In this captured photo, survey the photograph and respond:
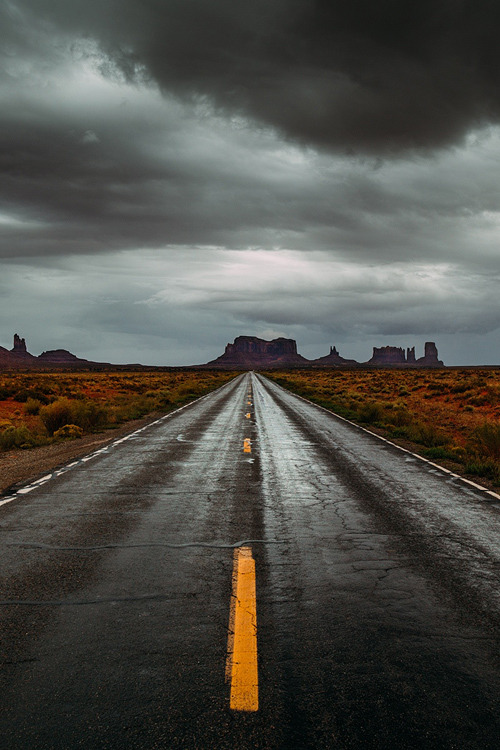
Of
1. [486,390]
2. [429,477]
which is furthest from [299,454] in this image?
[486,390]

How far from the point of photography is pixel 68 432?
17.2 m

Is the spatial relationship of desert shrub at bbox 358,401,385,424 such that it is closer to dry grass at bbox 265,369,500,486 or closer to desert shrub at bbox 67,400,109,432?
dry grass at bbox 265,369,500,486

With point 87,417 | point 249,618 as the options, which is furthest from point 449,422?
point 249,618

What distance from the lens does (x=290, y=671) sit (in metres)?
3.20

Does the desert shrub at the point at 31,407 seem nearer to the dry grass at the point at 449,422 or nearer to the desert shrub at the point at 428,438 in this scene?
the dry grass at the point at 449,422

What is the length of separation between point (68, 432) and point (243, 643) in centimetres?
1512

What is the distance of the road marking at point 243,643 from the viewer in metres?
2.93

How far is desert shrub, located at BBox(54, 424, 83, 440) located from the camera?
16.8m

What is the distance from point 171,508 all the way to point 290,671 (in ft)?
14.5

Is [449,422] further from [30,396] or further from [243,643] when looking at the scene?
[30,396]

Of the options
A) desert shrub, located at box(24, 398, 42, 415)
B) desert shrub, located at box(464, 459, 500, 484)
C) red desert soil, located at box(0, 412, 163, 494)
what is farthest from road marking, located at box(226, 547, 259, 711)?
desert shrub, located at box(24, 398, 42, 415)

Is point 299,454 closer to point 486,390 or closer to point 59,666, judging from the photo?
point 59,666

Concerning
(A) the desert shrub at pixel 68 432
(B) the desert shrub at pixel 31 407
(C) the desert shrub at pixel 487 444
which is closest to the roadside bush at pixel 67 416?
(A) the desert shrub at pixel 68 432

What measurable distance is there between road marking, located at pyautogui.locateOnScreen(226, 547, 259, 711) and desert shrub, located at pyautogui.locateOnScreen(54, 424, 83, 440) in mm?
13209
